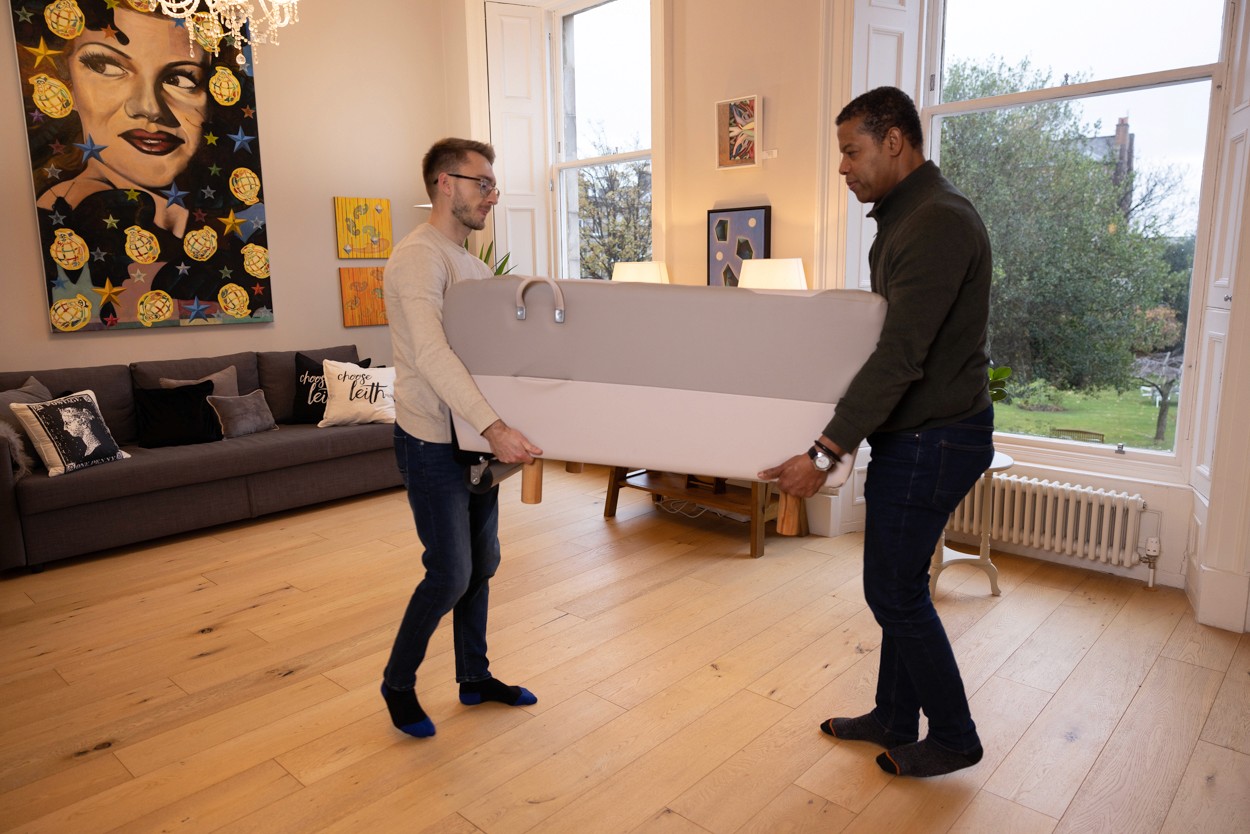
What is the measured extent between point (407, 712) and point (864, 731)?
1193 millimetres

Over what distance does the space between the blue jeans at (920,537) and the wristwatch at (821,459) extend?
0.22 m

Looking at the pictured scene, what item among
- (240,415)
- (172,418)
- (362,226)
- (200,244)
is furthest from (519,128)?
(172,418)

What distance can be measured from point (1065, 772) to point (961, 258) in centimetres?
132

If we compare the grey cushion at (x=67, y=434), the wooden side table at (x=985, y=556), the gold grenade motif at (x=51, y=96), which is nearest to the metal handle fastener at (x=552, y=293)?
the wooden side table at (x=985, y=556)

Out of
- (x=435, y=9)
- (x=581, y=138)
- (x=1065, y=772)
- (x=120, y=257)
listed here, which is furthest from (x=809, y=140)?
(x=120, y=257)

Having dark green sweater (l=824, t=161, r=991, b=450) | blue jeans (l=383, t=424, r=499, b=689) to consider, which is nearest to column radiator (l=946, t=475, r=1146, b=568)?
dark green sweater (l=824, t=161, r=991, b=450)

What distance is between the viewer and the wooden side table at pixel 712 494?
3605mm

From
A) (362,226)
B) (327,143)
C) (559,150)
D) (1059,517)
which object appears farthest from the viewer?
(559,150)

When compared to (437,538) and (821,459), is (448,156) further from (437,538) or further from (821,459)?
(821,459)

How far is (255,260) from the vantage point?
16.6ft

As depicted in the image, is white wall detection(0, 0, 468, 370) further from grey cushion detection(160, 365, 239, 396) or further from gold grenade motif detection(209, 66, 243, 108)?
grey cushion detection(160, 365, 239, 396)

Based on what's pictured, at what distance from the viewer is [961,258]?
1.62m

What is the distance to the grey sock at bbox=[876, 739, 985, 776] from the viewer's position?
76.9 inches

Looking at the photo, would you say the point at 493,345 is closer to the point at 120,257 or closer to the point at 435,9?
the point at 120,257
